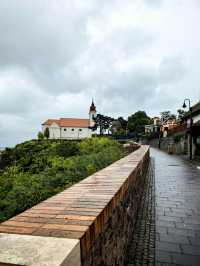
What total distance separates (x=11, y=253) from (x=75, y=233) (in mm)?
452

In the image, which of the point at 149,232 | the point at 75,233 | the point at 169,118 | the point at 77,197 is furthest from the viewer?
the point at 169,118

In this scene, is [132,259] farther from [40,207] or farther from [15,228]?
[15,228]

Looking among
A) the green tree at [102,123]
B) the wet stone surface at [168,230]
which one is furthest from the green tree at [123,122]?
the wet stone surface at [168,230]

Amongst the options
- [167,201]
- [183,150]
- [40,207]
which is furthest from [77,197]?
[183,150]

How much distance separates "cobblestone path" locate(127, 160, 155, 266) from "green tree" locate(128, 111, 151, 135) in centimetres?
7756

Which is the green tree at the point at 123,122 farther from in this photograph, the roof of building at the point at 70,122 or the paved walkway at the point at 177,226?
the paved walkway at the point at 177,226

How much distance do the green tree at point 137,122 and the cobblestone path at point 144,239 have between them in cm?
7756

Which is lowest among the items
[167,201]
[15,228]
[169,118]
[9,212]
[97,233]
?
[167,201]

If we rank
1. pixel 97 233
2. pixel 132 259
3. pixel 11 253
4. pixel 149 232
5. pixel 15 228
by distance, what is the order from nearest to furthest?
pixel 11 253
pixel 15 228
pixel 97 233
pixel 132 259
pixel 149 232

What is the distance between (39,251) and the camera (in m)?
1.39

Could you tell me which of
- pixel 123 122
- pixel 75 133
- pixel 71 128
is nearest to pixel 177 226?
pixel 123 122

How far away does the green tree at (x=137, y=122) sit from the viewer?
83312mm

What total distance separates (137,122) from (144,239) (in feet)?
267

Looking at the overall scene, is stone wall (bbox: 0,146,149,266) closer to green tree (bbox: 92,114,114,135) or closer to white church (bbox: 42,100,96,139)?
green tree (bbox: 92,114,114,135)
